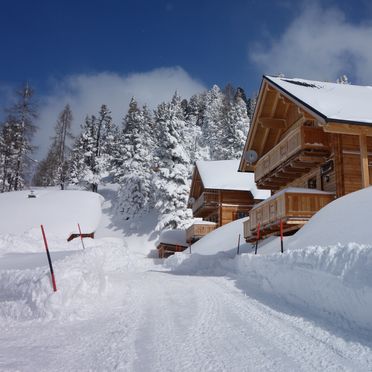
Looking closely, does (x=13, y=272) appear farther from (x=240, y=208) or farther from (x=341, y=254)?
(x=240, y=208)

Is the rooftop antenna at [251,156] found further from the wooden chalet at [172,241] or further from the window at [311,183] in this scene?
the wooden chalet at [172,241]

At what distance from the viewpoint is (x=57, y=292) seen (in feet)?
24.6

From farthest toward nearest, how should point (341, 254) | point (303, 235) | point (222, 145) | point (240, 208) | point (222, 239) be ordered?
point (222, 145) < point (240, 208) < point (222, 239) < point (303, 235) < point (341, 254)

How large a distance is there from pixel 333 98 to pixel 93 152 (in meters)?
40.7

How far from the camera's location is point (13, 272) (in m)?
8.68

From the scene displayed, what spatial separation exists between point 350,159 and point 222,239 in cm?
1102

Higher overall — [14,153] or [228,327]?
[14,153]

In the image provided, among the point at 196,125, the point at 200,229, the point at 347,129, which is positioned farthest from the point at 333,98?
the point at 196,125

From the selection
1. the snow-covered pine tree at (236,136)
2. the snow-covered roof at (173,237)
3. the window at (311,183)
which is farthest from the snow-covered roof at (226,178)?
the snow-covered pine tree at (236,136)

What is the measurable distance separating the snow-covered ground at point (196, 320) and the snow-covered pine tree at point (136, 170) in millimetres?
32879

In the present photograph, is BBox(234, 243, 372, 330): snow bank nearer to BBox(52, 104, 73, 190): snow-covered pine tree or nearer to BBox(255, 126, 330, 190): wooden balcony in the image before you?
BBox(255, 126, 330, 190): wooden balcony

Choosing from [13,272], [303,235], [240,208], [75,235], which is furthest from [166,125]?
[13,272]

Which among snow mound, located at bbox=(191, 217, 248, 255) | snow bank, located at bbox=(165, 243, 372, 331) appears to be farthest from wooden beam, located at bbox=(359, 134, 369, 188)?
snow mound, located at bbox=(191, 217, 248, 255)

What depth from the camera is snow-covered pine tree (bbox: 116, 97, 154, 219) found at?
143 feet
